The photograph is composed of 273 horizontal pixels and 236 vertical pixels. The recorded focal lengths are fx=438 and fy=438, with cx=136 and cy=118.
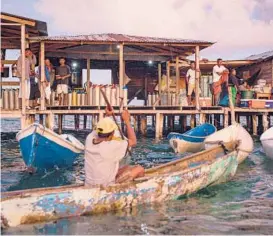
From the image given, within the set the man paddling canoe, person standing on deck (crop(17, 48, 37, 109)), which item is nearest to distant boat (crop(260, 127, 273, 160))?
the man paddling canoe

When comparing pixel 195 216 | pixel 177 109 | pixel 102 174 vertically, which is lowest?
pixel 195 216

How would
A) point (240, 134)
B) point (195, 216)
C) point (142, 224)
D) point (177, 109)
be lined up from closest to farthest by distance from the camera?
point (142, 224)
point (195, 216)
point (240, 134)
point (177, 109)

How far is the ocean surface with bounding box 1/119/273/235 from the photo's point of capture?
648 centimetres

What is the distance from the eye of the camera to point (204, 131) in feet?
52.2

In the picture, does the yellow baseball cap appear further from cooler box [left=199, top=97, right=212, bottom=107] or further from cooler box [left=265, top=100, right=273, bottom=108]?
cooler box [left=265, top=100, right=273, bottom=108]

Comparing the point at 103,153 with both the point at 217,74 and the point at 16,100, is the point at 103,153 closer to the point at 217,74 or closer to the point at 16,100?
the point at 16,100

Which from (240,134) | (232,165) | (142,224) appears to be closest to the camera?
(142,224)

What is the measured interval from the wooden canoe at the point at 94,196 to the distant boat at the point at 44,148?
319 cm

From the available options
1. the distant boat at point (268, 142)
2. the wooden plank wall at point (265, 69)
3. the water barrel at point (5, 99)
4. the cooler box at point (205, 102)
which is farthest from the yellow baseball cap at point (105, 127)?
the wooden plank wall at point (265, 69)

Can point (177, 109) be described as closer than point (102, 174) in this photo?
No

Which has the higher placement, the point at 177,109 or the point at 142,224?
the point at 177,109

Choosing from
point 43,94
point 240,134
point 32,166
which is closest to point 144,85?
point 43,94

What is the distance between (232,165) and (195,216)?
3192 mm

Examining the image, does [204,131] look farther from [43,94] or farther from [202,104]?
[43,94]
